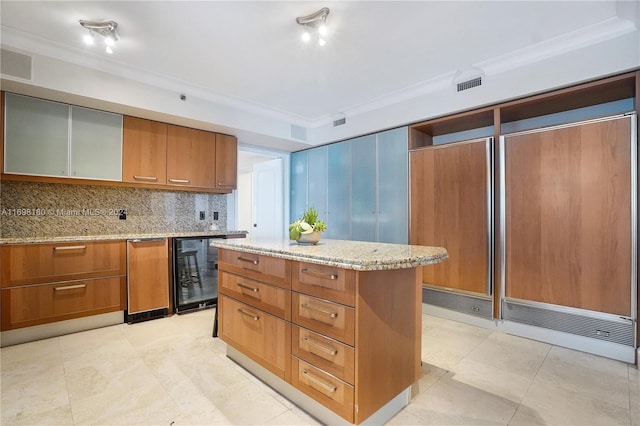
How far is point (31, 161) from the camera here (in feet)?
9.47

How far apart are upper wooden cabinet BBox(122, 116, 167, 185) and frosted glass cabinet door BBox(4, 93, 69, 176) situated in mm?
529

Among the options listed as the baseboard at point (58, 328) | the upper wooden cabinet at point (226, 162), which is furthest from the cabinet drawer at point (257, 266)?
the upper wooden cabinet at point (226, 162)

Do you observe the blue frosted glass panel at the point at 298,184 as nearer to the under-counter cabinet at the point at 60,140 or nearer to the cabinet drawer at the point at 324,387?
the under-counter cabinet at the point at 60,140

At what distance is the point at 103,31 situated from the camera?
2.40 metres

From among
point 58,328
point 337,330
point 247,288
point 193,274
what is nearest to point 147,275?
point 193,274

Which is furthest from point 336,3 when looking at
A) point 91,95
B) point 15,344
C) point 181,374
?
point 15,344

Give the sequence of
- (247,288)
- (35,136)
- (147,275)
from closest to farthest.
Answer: (247,288) → (35,136) → (147,275)

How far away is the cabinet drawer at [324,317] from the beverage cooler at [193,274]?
2353mm

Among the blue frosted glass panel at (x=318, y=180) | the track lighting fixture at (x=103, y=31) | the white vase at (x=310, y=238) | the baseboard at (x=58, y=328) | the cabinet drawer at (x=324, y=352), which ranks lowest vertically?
the baseboard at (x=58, y=328)

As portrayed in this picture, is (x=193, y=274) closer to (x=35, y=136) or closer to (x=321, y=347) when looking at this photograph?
(x=35, y=136)

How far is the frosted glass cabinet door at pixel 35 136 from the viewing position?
9.16ft

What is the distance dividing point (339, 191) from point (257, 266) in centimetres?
276

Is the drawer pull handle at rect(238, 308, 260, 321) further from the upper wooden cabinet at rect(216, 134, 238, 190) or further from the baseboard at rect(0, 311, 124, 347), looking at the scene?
the upper wooden cabinet at rect(216, 134, 238, 190)

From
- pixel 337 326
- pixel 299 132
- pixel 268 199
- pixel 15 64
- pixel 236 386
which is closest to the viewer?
pixel 337 326
